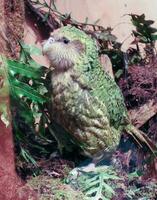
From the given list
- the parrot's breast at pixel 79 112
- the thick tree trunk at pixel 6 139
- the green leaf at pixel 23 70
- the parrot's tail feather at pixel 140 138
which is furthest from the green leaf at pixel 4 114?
the parrot's tail feather at pixel 140 138

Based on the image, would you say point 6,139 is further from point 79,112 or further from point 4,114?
point 79,112

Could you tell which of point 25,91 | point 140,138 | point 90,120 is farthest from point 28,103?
point 140,138

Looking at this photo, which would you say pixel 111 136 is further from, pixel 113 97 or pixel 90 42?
pixel 90 42

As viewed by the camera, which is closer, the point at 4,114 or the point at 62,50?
the point at 4,114

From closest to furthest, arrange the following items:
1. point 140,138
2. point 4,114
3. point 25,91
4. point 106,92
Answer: point 4,114, point 25,91, point 106,92, point 140,138

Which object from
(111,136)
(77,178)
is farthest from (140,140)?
(77,178)

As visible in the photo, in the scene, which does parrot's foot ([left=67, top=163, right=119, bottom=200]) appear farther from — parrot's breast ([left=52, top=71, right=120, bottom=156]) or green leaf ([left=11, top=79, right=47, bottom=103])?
green leaf ([left=11, top=79, right=47, bottom=103])

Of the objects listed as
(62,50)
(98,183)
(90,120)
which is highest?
(62,50)
